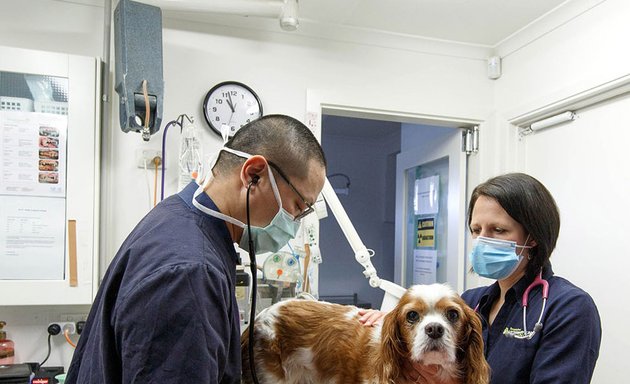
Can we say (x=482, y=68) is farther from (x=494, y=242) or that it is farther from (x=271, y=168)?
(x=271, y=168)

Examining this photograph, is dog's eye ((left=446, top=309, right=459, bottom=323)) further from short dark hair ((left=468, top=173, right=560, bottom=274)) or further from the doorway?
the doorway

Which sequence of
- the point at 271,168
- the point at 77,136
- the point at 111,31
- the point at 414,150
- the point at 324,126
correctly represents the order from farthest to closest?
the point at 324,126 < the point at 414,150 < the point at 111,31 < the point at 77,136 < the point at 271,168

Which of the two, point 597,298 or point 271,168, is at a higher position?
point 271,168

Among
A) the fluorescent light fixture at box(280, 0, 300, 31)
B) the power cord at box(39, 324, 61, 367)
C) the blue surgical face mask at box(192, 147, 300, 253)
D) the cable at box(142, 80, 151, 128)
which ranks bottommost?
the power cord at box(39, 324, 61, 367)

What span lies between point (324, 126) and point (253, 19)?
2.61m

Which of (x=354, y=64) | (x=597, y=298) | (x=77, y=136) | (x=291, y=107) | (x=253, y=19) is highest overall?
(x=253, y=19)

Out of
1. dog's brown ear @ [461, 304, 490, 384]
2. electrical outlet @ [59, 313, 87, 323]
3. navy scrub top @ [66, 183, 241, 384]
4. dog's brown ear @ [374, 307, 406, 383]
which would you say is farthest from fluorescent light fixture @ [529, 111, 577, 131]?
electrical outlet @ [59, 313, 87, 323]

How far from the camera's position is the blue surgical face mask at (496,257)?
1460mm

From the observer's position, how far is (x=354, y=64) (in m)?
2.75

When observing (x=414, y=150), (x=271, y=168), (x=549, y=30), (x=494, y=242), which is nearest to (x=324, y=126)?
(x=414, y=150)

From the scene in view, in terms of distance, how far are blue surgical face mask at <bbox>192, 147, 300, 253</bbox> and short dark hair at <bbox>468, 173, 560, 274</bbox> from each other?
A: 26.2 inches

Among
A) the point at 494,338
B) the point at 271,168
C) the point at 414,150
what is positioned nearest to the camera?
the point at 271,168

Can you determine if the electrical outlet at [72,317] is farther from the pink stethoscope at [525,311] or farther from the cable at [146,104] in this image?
the pink stethoscope at [525,311]

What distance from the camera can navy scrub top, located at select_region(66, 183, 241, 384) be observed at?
79 cm
